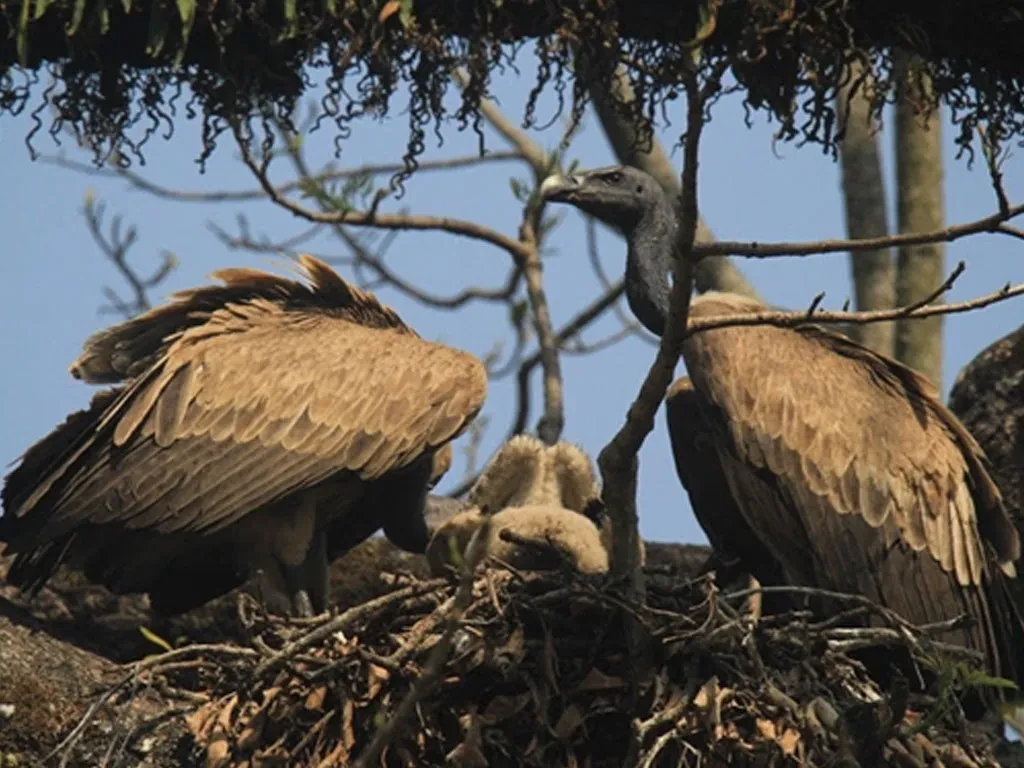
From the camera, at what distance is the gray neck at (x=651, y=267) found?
10.0m

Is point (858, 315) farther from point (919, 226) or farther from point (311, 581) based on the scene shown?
point (919, 226)

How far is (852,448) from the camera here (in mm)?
9727

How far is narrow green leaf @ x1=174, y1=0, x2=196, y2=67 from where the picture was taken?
926 centimetres

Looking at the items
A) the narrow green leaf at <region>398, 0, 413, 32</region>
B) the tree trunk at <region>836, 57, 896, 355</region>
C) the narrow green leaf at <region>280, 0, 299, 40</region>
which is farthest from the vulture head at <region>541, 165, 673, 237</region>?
the tree trunk at <region>836, 57, 896, 355</region>

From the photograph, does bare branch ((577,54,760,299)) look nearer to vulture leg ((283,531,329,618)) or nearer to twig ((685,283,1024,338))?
vulture leg ((283,531,329,618))

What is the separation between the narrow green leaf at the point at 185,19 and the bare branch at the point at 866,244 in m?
2.90

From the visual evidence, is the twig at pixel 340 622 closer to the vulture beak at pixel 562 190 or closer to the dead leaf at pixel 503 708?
the dead leaf at pixel 503 708

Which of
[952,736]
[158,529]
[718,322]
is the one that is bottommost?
[952,736]

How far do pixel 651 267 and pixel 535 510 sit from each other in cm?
119

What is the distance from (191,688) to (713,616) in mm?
2515

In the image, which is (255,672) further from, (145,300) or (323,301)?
(145,300)

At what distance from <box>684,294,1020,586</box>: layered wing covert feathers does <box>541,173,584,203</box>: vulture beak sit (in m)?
0.96

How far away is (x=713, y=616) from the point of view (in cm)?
815

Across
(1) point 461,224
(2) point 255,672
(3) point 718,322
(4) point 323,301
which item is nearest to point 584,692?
(2) point 255,672
